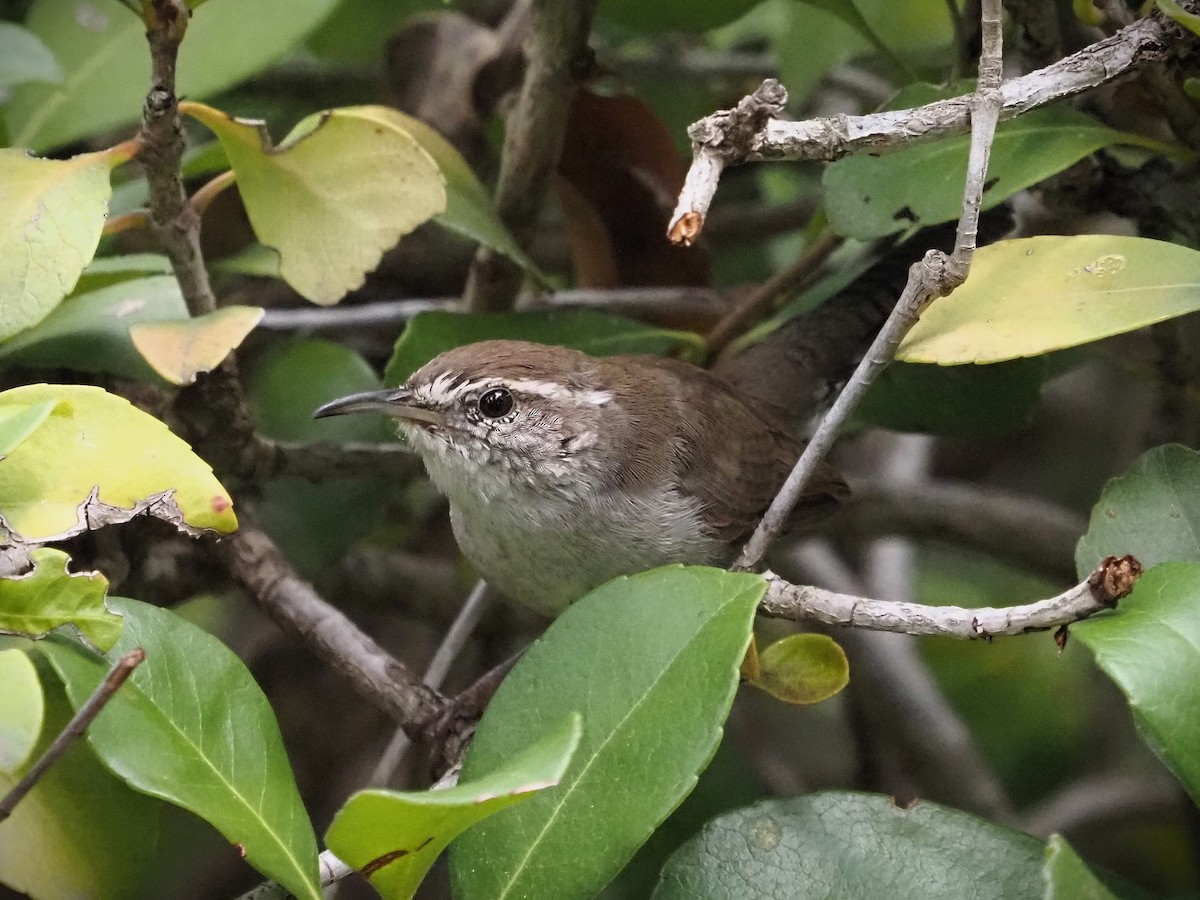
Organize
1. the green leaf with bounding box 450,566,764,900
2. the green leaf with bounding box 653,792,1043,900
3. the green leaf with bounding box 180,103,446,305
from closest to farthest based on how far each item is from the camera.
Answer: the green leaf with bounding box 450,566,764,900 → the green leaf with bounding box 653,792,1043,900 → the green leaf with bounding box 180,103,446,305

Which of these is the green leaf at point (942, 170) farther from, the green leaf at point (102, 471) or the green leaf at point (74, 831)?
the green leaf at point (74, 831)

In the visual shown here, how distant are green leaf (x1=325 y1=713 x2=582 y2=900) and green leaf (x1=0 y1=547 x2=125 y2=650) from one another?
40 centimetres

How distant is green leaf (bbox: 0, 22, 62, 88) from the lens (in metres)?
2.20

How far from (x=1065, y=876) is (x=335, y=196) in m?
1.54

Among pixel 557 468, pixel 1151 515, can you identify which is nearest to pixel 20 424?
pixel 557 468

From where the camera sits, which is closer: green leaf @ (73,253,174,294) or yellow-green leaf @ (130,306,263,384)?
yellow-green leaf @ (130,306,263,384)

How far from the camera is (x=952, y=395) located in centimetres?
262

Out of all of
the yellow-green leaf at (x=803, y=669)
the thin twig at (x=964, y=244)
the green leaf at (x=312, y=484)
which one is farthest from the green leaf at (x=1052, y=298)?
the green leaf at (x=312, y=484)

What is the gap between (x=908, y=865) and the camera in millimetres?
1603

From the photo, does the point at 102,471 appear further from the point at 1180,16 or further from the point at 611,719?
the point at 1180,16

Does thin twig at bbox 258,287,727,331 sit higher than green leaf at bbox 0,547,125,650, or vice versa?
green leaf at bbox 0,547,125,650

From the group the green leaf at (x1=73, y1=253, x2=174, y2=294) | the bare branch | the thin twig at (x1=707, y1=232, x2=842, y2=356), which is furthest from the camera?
the bare branch

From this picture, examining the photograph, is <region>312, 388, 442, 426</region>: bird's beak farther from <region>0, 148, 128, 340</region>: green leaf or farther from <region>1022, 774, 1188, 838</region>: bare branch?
<region>1022, 774, 1188, 838</region>: bare branch

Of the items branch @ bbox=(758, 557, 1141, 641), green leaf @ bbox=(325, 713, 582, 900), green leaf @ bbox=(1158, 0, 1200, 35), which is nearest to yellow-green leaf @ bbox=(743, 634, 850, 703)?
branch @ bbox=(758, 557, 1141, 641)
